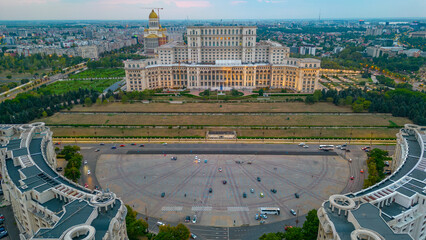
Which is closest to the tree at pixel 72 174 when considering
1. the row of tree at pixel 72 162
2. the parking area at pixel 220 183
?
the row of tree at pixel 72 162

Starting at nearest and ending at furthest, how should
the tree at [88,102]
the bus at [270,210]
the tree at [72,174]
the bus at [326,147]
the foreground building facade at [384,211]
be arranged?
the foreground building facade at [384,211]
the bus at [270,210]
the tree at [72,174]
the bus at [326,147]
the tree at [88,102]

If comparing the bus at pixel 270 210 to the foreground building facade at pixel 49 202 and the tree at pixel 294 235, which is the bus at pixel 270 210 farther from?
the foreground building facade at pixel 49 202

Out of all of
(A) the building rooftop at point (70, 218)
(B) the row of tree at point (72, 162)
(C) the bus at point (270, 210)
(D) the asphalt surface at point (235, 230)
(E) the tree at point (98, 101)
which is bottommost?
(D) the asphalt surface at point (235, 230)

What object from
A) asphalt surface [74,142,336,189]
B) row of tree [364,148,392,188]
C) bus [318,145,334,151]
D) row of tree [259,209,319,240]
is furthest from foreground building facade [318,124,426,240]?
asphalt surface [74,142,336,189]

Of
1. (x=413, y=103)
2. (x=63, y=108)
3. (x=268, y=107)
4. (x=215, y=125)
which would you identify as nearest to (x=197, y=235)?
(x=215, y=125)

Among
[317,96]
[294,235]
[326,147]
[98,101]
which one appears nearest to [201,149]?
[326,147]

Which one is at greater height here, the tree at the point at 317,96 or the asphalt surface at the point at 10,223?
the tree at the point at 317,96

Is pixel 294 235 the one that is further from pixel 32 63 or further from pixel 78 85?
pixel 32 63

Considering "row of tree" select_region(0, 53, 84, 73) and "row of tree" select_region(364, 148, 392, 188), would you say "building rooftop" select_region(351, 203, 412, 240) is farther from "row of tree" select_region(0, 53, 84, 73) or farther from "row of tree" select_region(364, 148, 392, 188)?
"row of tree" select_region(0, 53, 84, 73)
